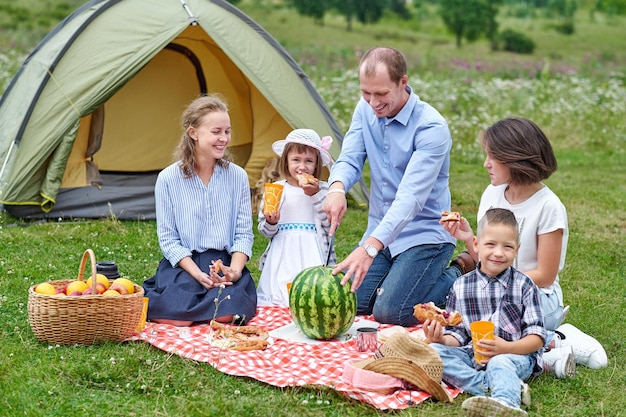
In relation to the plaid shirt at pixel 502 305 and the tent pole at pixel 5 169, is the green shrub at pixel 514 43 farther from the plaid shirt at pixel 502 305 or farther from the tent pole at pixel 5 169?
the plaid shirt at pixel 502 305

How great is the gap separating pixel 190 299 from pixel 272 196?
0.82 m

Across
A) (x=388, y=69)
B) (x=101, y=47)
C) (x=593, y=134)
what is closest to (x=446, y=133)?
(x=388, y=69)

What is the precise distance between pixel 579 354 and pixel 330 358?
1215 millimetres

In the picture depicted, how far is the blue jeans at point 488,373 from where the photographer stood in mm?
3508

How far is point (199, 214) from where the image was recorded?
16.2 ft

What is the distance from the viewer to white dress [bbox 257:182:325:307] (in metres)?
5.26

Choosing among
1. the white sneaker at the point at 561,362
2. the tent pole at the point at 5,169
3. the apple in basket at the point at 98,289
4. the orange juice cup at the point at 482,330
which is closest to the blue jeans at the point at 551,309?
the white sneaker at the point at 561,362

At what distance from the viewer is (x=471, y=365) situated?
3.85 metres

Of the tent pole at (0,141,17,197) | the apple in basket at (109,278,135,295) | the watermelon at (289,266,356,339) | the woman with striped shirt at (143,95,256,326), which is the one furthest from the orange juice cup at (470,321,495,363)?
the tent pole at (0,141,17,197)

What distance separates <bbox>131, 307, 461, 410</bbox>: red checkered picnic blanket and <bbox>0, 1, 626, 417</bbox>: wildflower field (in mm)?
56

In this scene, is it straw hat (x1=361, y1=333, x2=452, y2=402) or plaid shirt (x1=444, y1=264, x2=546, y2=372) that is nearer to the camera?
straw hat (x1=361, y1=333, x2=452, y2=402)

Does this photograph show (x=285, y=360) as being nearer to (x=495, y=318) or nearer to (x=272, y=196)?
(x=495, y=318)

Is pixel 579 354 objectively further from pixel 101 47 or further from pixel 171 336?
pixel 101 47

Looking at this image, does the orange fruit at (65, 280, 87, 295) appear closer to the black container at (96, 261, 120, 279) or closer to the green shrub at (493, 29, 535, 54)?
the black container at (96, 261, 120, 279)
